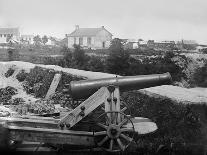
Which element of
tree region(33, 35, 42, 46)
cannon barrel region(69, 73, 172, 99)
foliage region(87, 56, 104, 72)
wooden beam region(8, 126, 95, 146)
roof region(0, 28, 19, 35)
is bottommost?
wooden beam region(8, 126, 95, 146)

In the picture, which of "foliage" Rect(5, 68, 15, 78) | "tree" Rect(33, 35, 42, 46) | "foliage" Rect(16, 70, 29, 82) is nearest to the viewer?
"foliage" Rect(16, 70, 29, 82)

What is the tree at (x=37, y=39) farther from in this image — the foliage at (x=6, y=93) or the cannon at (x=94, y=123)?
the cannon at (x=94, y=123)

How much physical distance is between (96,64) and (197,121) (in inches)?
541

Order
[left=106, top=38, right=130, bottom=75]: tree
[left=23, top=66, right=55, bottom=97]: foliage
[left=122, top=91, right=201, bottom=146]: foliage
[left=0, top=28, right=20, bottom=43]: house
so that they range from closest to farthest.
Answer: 1. [left=122, top=91, right=201, bottom=146]: foliage
2. [left=23, top=66, right=55, bottom=97]: foliage
3. [left=106, top=38, right=130, bottom=75]: tree
4. [left=0, top=28, right=20, bottom=43]: house

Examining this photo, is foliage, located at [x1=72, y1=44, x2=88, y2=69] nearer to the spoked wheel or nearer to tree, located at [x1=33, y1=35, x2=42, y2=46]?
the spoked wheel

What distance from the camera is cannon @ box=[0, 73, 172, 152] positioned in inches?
287

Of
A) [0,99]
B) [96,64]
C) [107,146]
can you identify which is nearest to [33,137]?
[107,146]

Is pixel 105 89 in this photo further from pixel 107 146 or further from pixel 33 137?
pixel 33 137

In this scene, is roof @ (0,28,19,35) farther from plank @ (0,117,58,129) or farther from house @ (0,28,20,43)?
plank @ (0,117,58,129)

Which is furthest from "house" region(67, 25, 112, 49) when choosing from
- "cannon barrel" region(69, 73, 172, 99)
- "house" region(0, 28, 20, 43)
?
"cannon barrel" region(69, 73, 172, 99)

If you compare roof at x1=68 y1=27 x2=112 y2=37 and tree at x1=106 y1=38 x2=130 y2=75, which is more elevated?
roof at x1=68 y1=27 x2=112 y2=37

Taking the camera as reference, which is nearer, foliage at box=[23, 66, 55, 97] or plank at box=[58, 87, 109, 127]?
plank at box=[58, 87, 109, 127]

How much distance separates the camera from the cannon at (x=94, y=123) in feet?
23.9

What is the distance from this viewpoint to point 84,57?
24.7 meters
